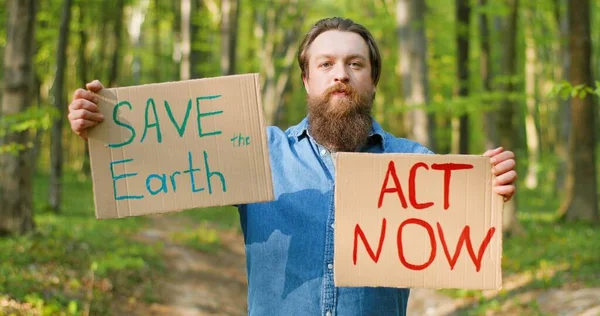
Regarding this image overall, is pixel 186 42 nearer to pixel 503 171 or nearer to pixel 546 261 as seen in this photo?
pixel 546 261

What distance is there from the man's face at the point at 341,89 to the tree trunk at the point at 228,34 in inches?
524

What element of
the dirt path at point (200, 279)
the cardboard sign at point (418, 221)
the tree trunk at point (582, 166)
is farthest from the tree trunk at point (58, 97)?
the cardboard sign at point (418, 221)

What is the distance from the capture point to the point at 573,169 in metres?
13.7

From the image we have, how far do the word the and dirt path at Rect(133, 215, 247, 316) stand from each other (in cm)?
526

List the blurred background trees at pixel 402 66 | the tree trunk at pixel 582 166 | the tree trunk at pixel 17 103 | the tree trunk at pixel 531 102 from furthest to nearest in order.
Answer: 1. the tree trunk at pixel 531 102
2. the tree trunk at pixel 582 166
3. the blurred background trees at pixel 402 66
4. the tree trunk at pixel 17 103

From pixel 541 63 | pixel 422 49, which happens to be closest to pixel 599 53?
A: pixel 541 63

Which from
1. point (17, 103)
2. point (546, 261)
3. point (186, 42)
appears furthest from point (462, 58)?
point (17, 103)

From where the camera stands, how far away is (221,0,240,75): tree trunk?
16203 millimetres

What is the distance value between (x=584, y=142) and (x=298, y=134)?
38.1 ft

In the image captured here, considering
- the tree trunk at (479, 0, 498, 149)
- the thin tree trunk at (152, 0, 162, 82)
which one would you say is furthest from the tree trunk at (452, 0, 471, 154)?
the thin tree trunk at (152, 0, 162, 82)

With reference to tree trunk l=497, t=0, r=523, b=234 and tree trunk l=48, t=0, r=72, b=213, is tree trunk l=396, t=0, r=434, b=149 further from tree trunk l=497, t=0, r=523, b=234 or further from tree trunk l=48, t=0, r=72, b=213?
tree trunk l=48, t=0, r=72, b=213

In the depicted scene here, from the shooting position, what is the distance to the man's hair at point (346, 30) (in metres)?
2.91

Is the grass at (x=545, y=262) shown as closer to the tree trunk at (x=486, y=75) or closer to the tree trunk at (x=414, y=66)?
the tree trunk at (x=486, y=75)

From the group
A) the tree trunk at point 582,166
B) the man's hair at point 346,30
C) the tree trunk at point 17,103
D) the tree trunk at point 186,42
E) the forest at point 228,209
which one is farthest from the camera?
the tree trunk at point 186,42
